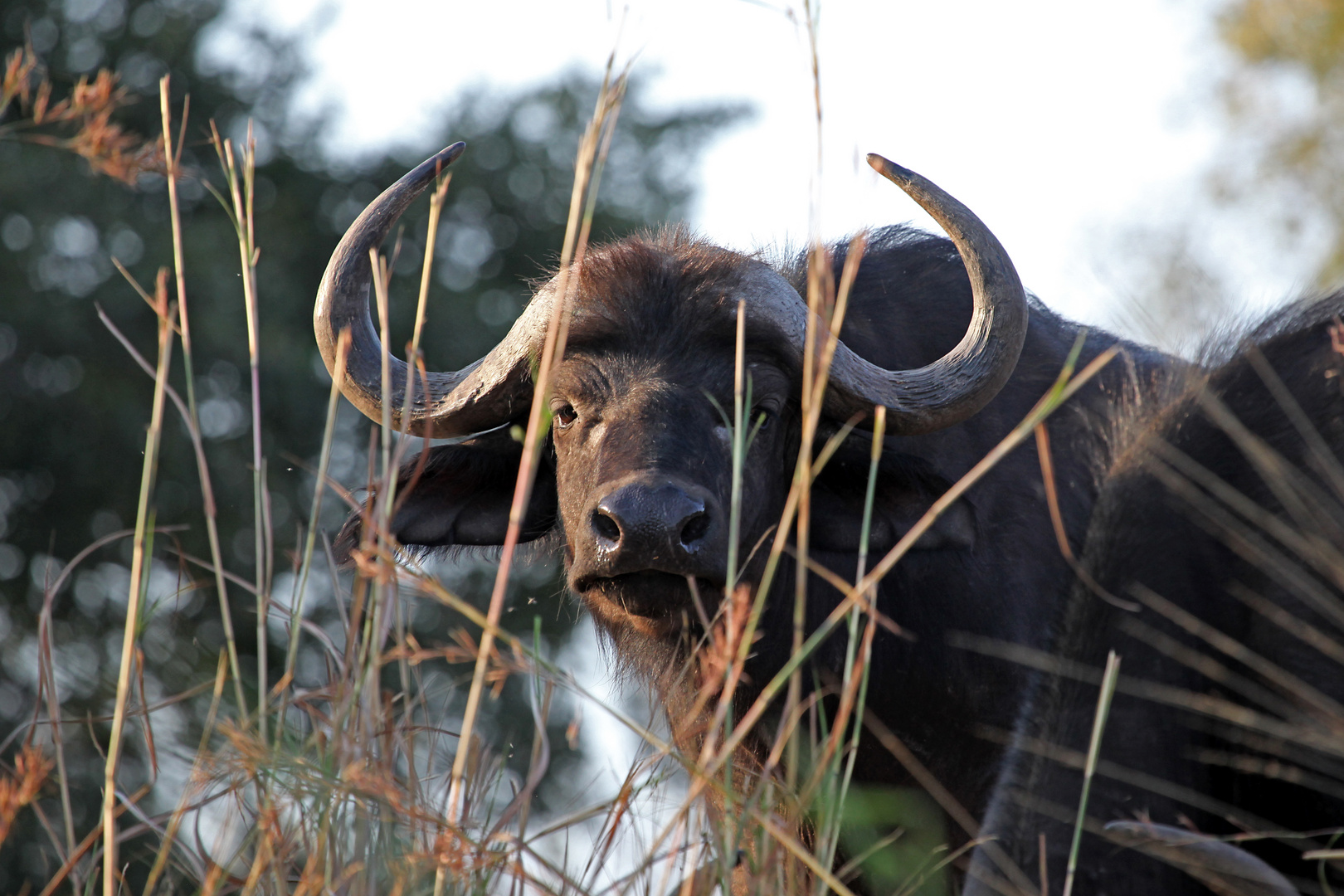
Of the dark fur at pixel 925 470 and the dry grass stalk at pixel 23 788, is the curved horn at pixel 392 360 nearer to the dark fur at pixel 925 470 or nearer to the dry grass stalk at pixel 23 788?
the dark fur at pixel 925 470

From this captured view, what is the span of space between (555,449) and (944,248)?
1.60m

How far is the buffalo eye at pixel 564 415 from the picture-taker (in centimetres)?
379

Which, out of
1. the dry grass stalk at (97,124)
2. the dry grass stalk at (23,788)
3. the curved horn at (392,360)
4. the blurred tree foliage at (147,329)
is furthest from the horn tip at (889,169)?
the blurred tree foliage at (147,329)

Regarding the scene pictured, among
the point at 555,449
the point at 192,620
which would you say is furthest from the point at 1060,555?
the point at 192,620

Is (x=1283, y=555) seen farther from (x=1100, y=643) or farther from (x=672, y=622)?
(x=672, y=622)

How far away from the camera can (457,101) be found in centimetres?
1477

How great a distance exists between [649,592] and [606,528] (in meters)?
0.20

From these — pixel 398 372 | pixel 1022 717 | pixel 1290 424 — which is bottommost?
pixel 1022 717

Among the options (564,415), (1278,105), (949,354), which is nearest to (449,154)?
(564,415)

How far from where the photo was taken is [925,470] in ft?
12.4

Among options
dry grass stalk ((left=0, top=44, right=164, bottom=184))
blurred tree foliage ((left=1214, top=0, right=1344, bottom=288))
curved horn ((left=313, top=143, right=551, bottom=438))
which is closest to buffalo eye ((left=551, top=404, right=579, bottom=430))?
curved horn ((left=313, top=143, right=551, bottom=438))

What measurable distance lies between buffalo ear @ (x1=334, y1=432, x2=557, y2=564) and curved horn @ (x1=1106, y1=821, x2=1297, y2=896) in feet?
8.33

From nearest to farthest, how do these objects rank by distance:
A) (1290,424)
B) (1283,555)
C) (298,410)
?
(1283,555) → (1290,424) → (298,410)

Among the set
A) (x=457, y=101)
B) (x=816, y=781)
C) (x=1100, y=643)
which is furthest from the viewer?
(x=457, y=101)
